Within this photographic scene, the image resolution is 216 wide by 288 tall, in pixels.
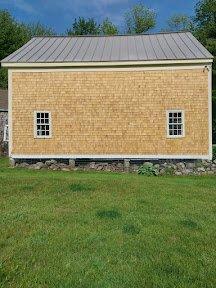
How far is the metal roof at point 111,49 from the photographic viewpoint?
2162 cm

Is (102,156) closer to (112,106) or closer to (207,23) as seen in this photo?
(112,106)

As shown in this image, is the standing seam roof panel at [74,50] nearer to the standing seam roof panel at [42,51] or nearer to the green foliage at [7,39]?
the standing seam roof panel at [42,51]

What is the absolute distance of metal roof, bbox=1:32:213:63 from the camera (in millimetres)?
21625

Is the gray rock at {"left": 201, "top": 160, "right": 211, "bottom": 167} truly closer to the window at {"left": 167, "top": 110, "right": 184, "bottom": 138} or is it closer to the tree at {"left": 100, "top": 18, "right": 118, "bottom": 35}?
the window at {"left": 167, "top": 110, "right": 184, "bottom": 138}

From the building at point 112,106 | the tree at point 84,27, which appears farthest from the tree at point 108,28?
the building at point 112,106

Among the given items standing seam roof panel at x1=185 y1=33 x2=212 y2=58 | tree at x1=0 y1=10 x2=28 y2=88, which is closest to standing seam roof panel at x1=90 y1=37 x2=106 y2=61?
standing seam roof panel at x1=185 y1=33 x2=212 y2=58

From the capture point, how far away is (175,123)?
837 inches

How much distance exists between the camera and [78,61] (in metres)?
21.4

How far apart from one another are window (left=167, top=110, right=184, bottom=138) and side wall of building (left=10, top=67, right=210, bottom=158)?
209 millimetres

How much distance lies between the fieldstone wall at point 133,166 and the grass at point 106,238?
268 inches

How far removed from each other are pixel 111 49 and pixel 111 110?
4.21m

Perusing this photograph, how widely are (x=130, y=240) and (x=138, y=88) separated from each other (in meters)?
14.2

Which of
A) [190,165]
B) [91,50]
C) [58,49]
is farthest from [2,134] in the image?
[190,165]

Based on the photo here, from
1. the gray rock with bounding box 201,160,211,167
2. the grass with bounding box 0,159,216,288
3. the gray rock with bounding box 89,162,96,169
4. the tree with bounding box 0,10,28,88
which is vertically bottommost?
the grass with bounding box 0,159,216,288
